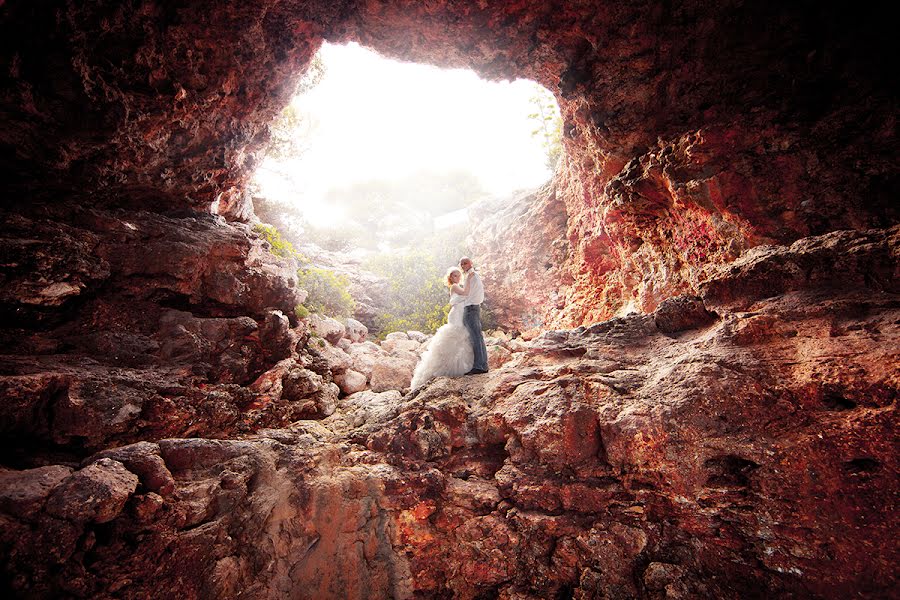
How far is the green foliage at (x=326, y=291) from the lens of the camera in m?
9.49

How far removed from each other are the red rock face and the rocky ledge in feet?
0.06

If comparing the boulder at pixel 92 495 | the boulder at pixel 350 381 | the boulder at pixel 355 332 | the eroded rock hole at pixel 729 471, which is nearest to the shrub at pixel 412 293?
the boulder at pixel 355 332

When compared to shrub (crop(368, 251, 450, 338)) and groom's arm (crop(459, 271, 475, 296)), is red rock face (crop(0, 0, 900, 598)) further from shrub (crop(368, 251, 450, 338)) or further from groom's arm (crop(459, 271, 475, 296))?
shrub (crop(368, 251, 450, 338))

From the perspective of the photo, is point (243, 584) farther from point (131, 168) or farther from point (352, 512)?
point (131, 168)

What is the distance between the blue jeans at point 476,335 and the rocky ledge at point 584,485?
49.0 inches

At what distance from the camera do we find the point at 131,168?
4.82m

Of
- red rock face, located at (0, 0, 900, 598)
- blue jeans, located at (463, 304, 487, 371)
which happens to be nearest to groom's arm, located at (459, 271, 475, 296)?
blue jeans, located at (463, 304, 487, 371)

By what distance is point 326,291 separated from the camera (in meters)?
9.80

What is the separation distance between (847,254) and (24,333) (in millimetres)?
8319

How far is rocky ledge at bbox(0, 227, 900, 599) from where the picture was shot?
94.1 inches

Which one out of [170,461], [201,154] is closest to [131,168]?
[201,154]

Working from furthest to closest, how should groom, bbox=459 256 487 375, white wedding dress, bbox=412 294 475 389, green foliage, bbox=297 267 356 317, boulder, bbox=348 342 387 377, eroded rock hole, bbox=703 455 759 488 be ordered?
1. green foliage, bbox=297 267 356 317
2. boulder, bbox=348 342 387 377
3. groom, bbox=459 256 487 375
4. white wedding dress, bbox=412 294 475 389
5. eroded rock hole, bbox=703 455 759 488

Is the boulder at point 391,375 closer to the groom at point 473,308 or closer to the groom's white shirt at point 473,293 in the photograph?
the groom at point 473,308

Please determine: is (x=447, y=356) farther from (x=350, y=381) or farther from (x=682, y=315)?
(x=682, y=315)
